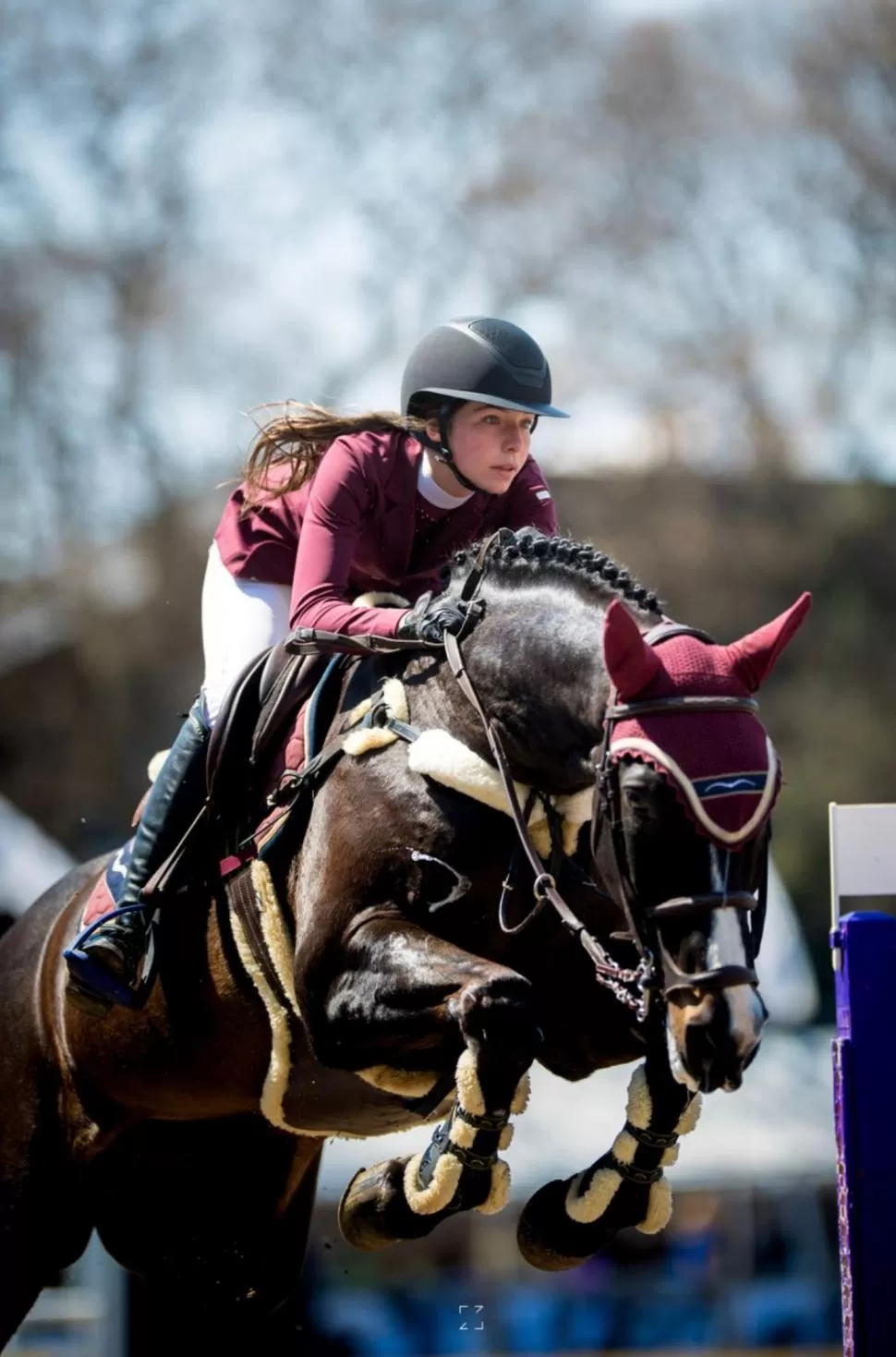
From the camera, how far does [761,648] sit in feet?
12.0

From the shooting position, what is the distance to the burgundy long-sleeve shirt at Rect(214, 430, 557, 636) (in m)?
4.42

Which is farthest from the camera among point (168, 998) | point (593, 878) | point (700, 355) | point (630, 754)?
point (700, 355)

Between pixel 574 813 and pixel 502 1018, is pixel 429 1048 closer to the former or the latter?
pixel 502 1018

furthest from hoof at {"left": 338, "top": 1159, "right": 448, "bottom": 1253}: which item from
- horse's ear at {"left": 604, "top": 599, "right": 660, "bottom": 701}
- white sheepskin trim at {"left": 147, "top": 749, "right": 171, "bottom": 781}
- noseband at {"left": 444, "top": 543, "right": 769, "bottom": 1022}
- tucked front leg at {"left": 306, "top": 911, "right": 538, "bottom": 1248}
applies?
white sheepskin trim at {"left": 147, "top": 749, "right": 171, "bottom": 781}

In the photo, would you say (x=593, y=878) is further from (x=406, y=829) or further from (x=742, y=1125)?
(x=742, y=1125)

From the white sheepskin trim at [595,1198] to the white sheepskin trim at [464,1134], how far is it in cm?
35

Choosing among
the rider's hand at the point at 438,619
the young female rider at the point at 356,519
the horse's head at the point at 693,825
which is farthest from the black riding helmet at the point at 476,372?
the horse's head at the point at 693,825

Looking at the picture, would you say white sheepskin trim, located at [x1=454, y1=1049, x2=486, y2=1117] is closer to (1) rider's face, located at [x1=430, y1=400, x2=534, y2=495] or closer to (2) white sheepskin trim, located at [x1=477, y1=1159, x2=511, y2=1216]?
(2) white sheepskin trim, located at [x1=477, y1=1159, x2=511, y2=1216]

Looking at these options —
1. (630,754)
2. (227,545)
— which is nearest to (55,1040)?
(227,545)

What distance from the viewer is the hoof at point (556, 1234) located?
12.8 ft

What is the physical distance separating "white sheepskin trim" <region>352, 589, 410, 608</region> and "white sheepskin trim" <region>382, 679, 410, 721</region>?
257 mm

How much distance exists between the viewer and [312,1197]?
5.71m

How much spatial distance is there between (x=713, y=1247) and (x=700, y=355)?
19164 millimetres

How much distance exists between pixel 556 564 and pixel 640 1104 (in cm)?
124
